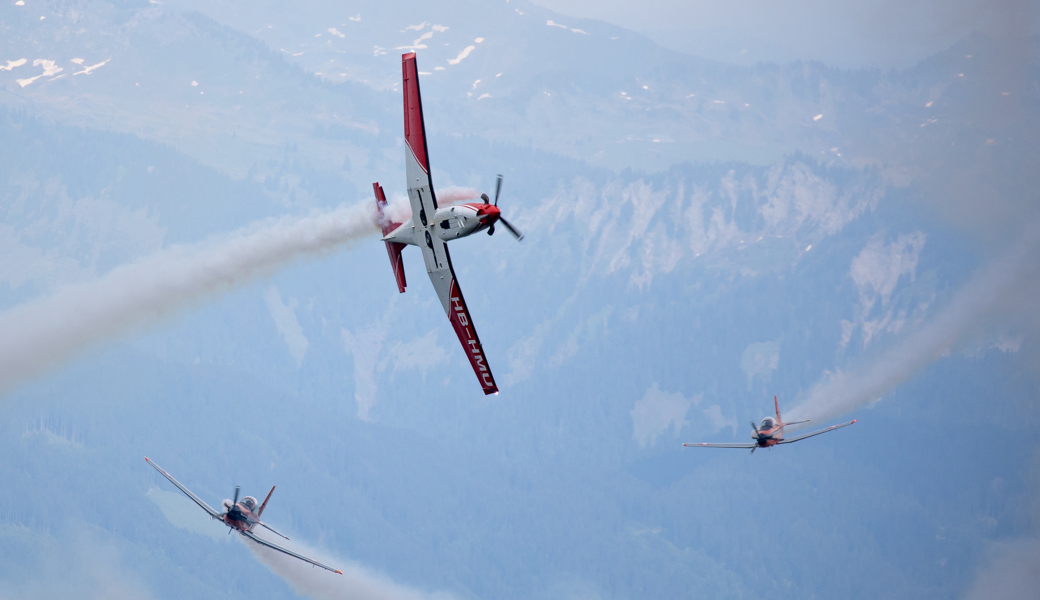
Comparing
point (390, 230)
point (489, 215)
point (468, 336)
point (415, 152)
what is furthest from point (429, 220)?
point (468, 336)

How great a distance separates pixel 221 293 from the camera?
73312 mm

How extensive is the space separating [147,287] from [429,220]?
28360 mm

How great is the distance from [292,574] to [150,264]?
259 feet

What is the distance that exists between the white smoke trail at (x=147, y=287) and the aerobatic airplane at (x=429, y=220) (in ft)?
18.2

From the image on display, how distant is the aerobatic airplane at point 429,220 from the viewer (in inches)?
2304

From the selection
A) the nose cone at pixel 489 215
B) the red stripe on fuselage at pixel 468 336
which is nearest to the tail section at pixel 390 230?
the red stripe on fuselage at pixel 468 336

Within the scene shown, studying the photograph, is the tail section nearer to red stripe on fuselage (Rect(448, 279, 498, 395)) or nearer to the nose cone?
red stripe on fuselage (Rect(448, 279, 498, 395))

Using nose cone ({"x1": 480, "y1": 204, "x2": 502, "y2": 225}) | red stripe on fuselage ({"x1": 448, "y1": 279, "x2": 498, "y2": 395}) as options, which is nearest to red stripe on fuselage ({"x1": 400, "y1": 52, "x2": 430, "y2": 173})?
nose cone ({"x1": 480, "y1": 204, "x2": 502, "y2": 225})

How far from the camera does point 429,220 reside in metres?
60.6

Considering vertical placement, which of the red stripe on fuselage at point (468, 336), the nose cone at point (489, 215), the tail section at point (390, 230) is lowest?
the red stripe on fuselage at point (468, 336)

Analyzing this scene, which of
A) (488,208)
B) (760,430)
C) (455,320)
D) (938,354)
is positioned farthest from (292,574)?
(938,354)

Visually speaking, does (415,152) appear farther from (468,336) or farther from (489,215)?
(468,336)

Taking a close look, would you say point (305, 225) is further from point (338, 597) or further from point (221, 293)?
point (338, 597)

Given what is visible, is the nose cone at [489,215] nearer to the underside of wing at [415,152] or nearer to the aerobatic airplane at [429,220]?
the aerobatic airplane at [429,220]
